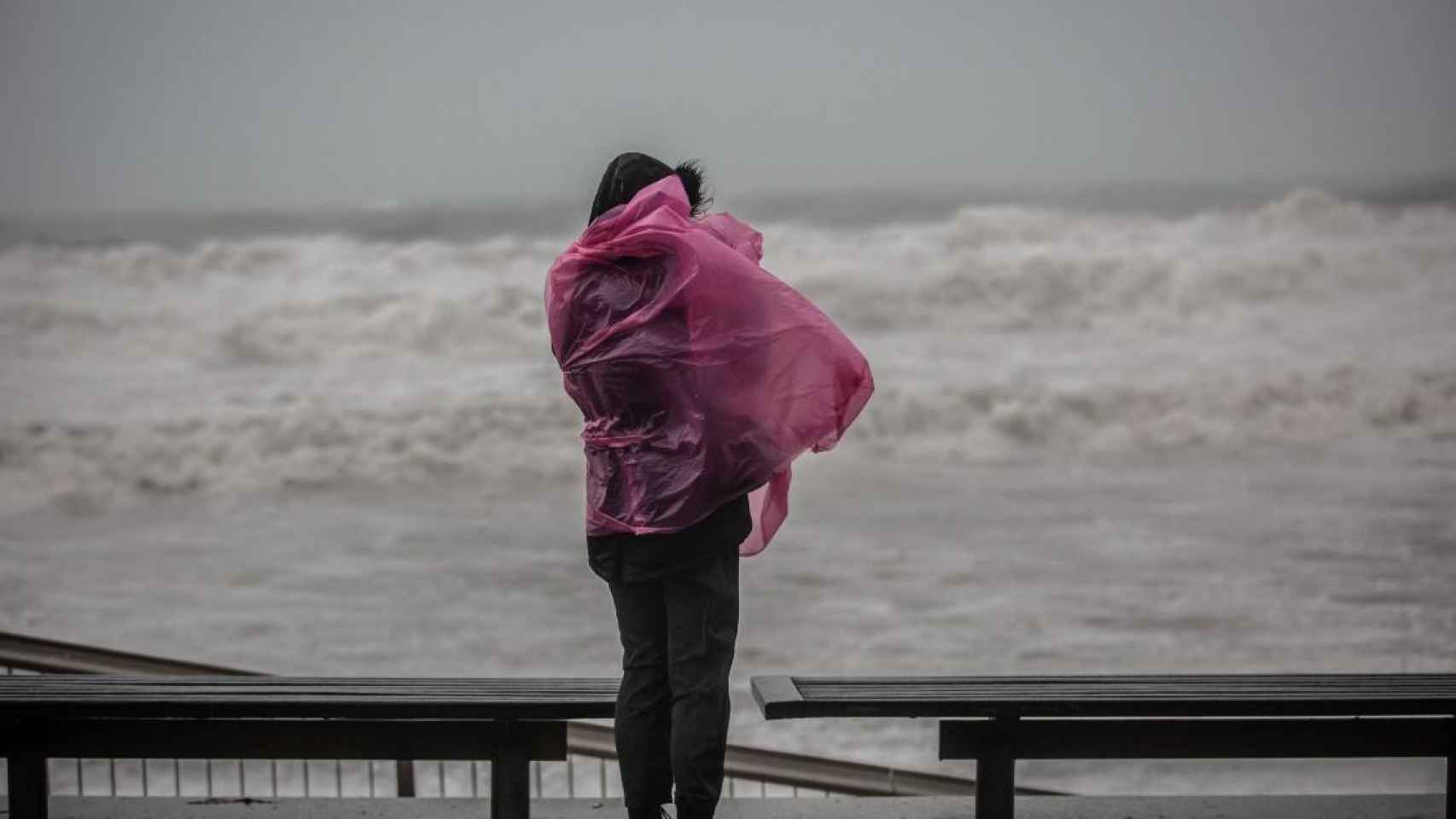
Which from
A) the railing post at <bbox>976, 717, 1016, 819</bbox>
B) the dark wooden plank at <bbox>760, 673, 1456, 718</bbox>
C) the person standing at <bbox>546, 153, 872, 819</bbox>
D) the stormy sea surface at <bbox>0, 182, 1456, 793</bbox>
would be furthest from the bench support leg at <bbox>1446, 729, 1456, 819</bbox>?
the stormy sea surface at <bbox>0, 182, 1456, 793</bbox>

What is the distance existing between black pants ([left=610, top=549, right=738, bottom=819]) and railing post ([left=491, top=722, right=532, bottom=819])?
346mm

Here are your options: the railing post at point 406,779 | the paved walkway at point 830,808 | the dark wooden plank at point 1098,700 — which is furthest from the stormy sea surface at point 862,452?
the dark wooden plank at point 1098,700

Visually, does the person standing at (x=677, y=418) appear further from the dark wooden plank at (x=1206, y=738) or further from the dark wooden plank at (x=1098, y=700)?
the dark wooden plank at (x=1206, y=738)

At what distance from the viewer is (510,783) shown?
2.77 meters

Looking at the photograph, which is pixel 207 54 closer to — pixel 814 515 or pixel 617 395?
pixel 814 515

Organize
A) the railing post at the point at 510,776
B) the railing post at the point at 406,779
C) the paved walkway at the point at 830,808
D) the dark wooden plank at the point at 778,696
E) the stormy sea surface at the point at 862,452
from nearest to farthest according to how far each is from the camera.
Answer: the dark wooden plank at the point at 778,696 → the railing post at the point at 510,776 → the paved walkway at the point at 830,808 → the railing post at the point at 406,779 → the stormy sea surface at the point at 862,452

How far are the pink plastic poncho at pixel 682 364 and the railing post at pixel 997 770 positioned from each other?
0.68m

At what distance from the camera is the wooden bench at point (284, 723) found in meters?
2.64

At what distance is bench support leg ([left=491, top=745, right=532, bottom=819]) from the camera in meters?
2.75

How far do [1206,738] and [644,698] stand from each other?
1111 mm

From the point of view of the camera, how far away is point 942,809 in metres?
3.23

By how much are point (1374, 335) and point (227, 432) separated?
546 centimetres

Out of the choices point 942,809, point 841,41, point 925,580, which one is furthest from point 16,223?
point 942,809

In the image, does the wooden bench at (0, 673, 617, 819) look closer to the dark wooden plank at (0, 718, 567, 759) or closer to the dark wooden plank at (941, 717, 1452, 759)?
the dark wooden plank at (0, 718, 567, 759)
